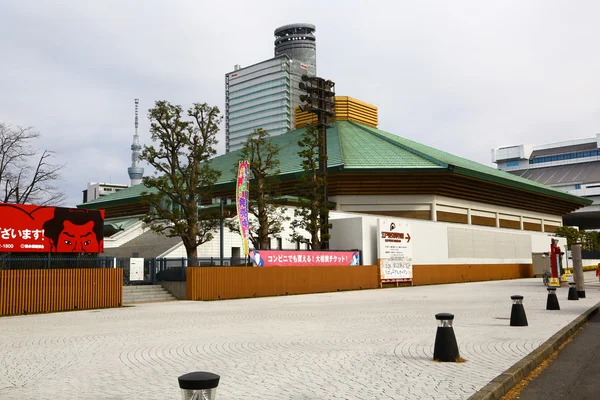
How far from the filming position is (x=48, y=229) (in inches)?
894

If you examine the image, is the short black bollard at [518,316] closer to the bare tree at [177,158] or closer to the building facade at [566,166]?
the bare tree at [177,158]

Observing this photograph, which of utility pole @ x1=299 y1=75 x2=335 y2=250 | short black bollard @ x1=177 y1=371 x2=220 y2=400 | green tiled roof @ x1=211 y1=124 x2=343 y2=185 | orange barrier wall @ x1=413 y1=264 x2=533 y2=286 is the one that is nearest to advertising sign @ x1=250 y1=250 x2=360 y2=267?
utility pole @ x1=299 y1=75 x2=335 y2=250

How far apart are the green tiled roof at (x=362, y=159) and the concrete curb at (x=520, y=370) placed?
36470 millimetres

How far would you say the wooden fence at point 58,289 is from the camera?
21.3 m

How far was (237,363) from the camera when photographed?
9.59 meters

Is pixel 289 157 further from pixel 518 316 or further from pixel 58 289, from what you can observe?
pixel 518 316

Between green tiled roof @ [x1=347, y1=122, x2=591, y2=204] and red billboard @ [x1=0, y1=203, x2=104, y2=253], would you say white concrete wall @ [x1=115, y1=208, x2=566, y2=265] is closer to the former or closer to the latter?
green tiled roof @ [x1=347, y1=122, x2=591, y2=204]

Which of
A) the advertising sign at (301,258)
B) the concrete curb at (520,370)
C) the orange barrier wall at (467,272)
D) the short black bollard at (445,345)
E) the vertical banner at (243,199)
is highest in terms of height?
the vertical banner at (243,199)

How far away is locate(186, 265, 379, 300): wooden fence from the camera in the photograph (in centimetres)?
2795

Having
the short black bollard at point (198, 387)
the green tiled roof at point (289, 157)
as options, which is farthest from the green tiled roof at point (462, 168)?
the short black bollard at point (198, 387)

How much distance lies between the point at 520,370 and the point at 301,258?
2537cm

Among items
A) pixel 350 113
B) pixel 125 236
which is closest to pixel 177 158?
pixel 125 236

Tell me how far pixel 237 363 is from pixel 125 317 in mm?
10873

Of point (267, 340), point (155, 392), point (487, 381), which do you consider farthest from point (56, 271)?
point (487, 381)
